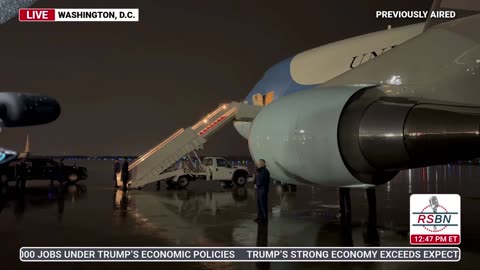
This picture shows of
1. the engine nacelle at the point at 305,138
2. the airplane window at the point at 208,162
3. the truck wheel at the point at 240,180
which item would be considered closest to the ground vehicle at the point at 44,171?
the airplane window at the point at 208,162

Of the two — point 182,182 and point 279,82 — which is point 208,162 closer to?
point 182,182

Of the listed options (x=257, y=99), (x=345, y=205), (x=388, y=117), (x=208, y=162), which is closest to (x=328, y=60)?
(x=345, y=205)

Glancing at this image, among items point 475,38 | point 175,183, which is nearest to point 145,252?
point 475,38

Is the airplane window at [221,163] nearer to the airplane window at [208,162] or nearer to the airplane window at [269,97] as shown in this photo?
the airplane window at [208,162]

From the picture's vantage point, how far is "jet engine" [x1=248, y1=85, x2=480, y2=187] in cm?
572

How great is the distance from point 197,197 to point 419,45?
52.8 ft

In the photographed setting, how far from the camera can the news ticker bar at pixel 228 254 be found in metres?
7.42

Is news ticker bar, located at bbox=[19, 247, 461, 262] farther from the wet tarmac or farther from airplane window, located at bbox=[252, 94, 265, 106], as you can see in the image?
airplane window, located at bbox=[252, 94, 265, 106]

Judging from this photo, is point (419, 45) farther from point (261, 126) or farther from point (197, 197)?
point (197, 197)

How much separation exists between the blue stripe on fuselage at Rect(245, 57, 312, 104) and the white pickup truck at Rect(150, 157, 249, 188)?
5.92 meters

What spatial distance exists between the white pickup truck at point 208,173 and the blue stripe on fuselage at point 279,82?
592 centimetres

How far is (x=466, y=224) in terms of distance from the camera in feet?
41.3

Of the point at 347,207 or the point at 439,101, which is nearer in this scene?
the point at 439,101

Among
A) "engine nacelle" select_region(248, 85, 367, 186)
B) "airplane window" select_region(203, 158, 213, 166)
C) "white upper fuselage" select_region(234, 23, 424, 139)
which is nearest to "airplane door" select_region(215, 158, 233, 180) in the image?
"airplane window" select_region(203, 158, 213, 166)
